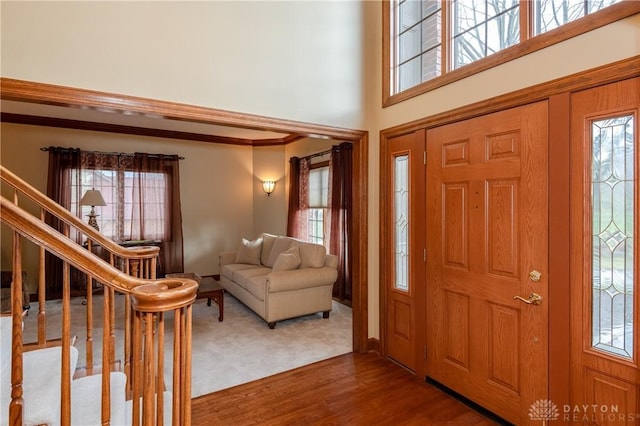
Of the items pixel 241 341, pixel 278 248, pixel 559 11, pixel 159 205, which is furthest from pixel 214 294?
pixel 559 11

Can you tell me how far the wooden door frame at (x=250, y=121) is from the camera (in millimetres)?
2098

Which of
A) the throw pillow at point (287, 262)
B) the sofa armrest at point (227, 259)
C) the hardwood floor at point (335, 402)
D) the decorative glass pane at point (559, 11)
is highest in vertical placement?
the decorative glass pane at point (559, 11)

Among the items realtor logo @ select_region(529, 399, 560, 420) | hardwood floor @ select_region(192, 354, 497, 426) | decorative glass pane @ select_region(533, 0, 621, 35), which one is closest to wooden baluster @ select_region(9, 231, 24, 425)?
hardwood floor @ select_region(192, 354, 497, 426)

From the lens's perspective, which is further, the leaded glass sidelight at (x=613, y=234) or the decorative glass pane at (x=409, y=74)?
the decorative glass pane at (x=409, y=74)

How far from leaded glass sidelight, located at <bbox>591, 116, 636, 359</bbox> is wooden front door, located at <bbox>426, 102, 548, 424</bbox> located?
243 millimetres

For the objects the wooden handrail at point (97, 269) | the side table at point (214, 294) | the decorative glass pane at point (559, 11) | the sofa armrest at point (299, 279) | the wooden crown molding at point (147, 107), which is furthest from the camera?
the side table at point (214, 294)

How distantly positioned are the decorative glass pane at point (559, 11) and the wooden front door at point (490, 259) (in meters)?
0.50

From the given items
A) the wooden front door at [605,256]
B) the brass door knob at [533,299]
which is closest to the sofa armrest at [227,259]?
the brass door knob at [533,299]

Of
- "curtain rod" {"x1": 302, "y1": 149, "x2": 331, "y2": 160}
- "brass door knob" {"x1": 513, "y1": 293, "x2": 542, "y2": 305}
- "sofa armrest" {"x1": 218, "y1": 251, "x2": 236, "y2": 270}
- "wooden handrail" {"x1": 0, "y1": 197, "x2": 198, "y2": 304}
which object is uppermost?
"curtain rod" {"x1": 302, "y1": 149, "x2": 331, "y2": 160}

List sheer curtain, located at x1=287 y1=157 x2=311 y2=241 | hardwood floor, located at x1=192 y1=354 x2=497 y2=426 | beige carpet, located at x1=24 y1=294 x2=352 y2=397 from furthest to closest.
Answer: sheer curtain, located at x1=287 y1=157 x2=311 y2=241, beige carpet, located at x1=24 y1=294 x2=352 y2=397, hardwood floor, located at x1=192 y1=354 x2=497 y2=426

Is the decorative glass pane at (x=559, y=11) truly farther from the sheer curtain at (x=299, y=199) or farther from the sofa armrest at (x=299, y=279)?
the sheer curtain at (x=299, y=199)

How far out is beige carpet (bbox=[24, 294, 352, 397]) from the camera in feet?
9.71

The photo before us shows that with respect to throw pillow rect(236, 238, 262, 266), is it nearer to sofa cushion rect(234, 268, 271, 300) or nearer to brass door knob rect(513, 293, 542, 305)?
sofa cushion rect(234, 268, 271, 300)

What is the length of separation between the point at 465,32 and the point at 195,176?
196 inches
